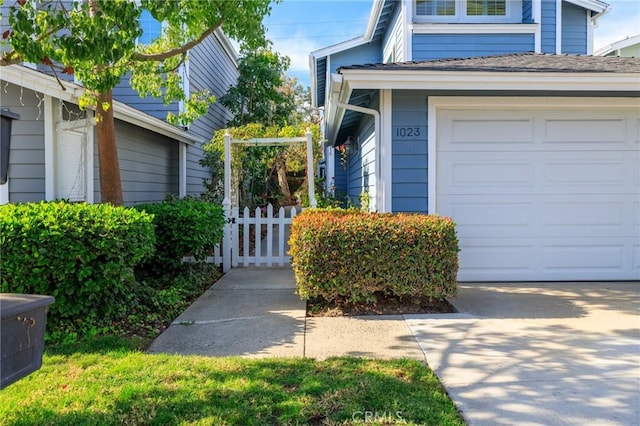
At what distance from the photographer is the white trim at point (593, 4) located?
10501 mm

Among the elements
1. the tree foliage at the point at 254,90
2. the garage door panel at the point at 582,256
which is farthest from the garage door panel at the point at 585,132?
the tree foliage at the point at 254,90

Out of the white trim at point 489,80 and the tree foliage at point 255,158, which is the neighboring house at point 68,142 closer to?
the tree foliage at point 255,158

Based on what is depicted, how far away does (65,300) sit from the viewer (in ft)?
14.2

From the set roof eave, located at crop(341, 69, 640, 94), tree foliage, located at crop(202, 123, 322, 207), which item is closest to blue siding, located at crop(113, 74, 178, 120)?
tree foliage, located at crop(202, 123, 322, 207)

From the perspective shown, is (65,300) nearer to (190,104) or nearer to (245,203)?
(190,104)

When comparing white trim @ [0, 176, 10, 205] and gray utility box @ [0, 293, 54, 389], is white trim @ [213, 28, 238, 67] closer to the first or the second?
white trim @ [0, 176, 10, 205]

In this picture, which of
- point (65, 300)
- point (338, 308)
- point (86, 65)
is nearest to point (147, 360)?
point (65, 300)

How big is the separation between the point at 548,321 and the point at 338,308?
2.12 metres

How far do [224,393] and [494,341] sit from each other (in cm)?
237

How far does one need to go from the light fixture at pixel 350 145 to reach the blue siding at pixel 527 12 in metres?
4.37

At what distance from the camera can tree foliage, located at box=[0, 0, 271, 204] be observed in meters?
3.82

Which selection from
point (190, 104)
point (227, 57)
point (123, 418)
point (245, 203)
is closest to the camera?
point (123, 418)

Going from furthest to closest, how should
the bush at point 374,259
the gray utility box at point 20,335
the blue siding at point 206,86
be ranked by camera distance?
the blue siding at point 206,86, the bush at point 374,259, the gray utility box at point 20,335

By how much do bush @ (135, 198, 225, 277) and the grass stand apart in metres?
2.84
